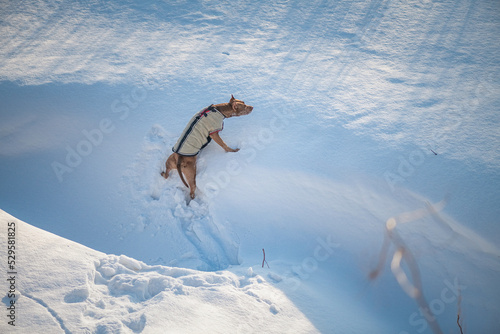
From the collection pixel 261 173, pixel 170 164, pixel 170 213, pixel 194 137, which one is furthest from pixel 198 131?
pixel 170 213

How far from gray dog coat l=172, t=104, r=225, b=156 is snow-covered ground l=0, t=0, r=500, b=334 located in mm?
532

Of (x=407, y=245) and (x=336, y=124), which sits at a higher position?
(x=336, y=124)

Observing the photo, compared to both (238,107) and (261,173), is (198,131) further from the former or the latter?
(261,173)

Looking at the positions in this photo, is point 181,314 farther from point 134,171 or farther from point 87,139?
point 87,139

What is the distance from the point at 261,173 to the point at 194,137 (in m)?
1.06

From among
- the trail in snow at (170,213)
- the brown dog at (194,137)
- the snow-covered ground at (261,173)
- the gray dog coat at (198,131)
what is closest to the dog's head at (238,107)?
the brown dog at (194,137)

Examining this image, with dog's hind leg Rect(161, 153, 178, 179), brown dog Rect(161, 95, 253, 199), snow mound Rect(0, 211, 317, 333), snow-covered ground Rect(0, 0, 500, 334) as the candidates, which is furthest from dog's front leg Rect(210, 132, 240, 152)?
snow mound Rect(0, 211, 317, 333)

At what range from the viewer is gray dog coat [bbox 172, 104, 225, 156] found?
13.8 feet

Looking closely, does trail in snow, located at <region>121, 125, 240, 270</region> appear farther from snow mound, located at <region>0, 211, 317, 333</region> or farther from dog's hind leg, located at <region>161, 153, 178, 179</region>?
snow mound, located at <region>0, 211, 317, 333</region>

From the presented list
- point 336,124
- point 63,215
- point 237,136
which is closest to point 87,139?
point 63,215

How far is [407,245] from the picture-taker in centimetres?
380

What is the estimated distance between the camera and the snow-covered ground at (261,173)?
3279 millimetres

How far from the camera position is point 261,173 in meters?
4.52

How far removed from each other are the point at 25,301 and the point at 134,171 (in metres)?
2.32
